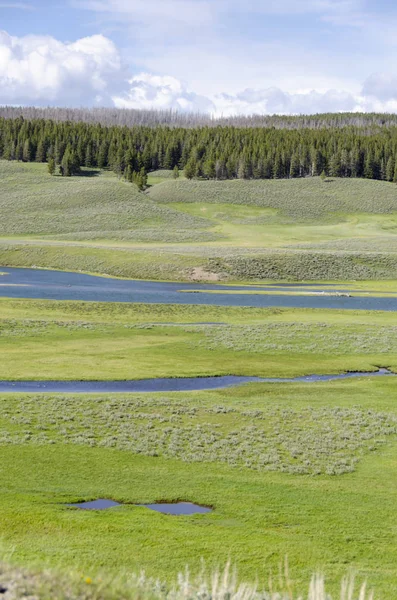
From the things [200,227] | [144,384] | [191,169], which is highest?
[191,169]

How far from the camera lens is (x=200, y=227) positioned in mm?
137875

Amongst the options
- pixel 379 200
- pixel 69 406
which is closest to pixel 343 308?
pixel 69 406

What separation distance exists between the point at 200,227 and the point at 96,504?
384 feet

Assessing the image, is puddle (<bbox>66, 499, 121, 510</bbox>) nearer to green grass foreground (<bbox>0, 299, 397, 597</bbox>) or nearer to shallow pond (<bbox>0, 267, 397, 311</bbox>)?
green grass foreground (<bbox>0, 299, 397, 597</bbox>)

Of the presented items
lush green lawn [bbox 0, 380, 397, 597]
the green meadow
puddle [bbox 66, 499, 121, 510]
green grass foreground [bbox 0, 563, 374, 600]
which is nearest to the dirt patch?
the green meadow

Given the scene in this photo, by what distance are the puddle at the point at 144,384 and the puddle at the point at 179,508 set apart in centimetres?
1510

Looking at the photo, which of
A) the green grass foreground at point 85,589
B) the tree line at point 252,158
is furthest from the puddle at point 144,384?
the tree line at point 252,158

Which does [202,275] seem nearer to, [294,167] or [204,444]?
[204,444]

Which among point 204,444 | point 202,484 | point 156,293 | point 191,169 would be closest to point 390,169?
point 191,169

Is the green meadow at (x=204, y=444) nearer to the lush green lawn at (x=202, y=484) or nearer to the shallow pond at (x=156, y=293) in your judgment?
the lush green lawn at (x=202, y=484)

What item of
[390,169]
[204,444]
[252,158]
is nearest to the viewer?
[204,444]

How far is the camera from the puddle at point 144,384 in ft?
125

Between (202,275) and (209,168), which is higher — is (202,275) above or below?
below

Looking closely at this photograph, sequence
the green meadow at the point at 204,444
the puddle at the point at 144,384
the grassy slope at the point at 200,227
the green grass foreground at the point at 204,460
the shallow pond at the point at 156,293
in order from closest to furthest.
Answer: the green grass foreground at the point at 204,460
the green meadow at the point at 204,444
the puddle at the point at 144,384
the shallow pond at the point at 156,293
the grassy slope at the point at 200,227
